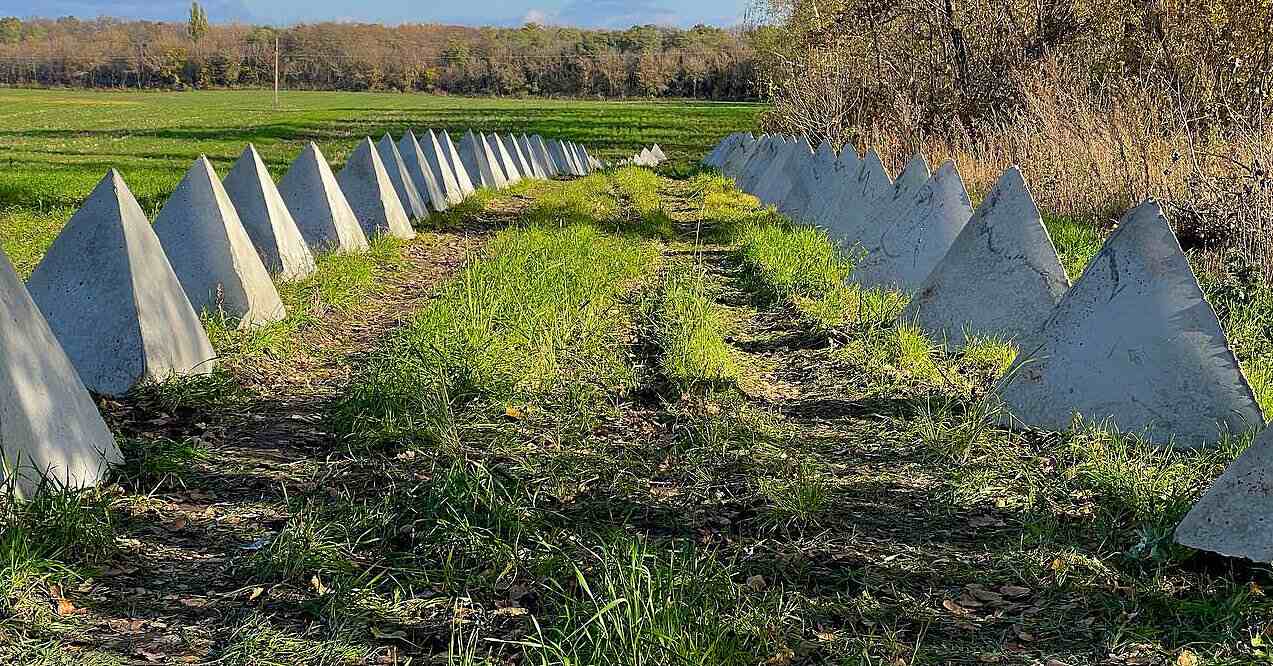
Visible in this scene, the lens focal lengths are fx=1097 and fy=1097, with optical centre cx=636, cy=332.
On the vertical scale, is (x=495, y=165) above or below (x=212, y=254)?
below

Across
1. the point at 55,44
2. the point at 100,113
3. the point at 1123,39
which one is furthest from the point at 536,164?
the point at 55,44

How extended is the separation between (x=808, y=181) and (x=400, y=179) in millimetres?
4760

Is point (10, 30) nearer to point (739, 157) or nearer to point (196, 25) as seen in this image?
point (196, 25)

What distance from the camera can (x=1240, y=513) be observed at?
3426mm

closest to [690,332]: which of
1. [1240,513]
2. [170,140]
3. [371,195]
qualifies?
[1240,513]

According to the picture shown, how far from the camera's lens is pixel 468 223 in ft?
43.2

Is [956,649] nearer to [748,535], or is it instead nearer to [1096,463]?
[748,535]


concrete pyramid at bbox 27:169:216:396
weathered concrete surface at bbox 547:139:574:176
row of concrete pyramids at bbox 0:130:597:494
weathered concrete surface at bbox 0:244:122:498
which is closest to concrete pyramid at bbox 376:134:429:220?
row of concrete pyramids at bbox 0:130:597:494


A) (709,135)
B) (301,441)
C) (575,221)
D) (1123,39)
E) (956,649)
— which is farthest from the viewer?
(709,135)

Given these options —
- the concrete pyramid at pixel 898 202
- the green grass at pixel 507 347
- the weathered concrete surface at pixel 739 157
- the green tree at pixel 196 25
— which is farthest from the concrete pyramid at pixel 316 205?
the green tree at pixel 196 25

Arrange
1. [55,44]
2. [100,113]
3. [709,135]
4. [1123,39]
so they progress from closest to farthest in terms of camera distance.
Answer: [1123,39] < [709,135] < [100,113] < [55,44]

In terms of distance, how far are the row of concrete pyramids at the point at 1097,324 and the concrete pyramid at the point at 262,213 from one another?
14.2 feet

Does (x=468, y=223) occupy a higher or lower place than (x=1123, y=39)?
lower

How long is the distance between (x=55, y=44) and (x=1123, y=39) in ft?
363
